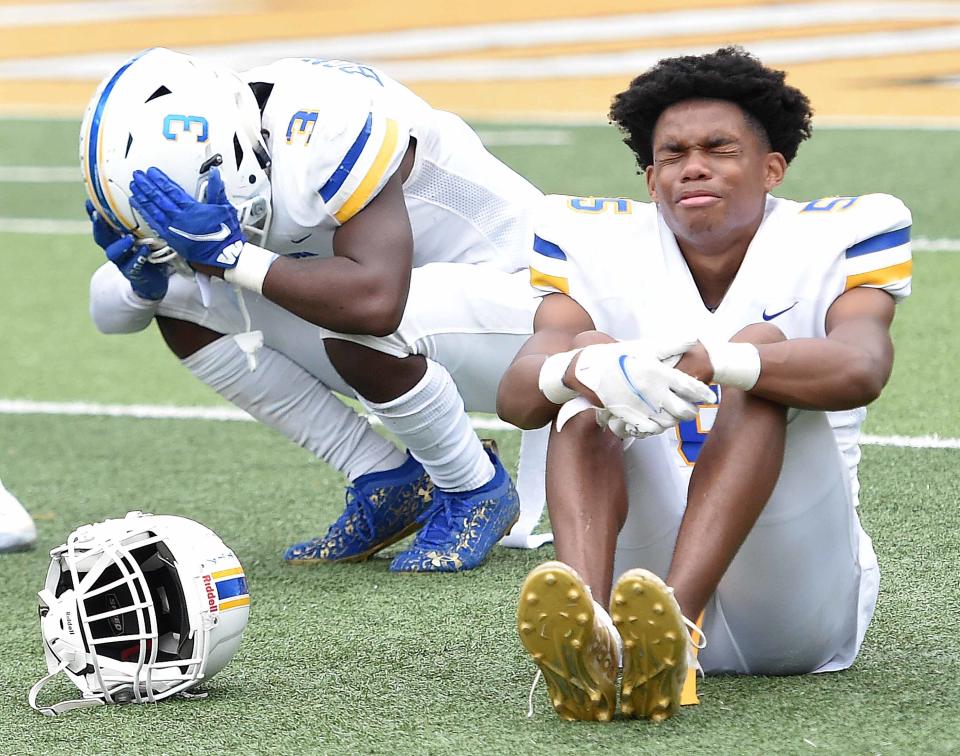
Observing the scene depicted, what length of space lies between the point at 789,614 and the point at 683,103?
0.74m

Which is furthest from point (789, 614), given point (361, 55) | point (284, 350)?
point (361, 55)

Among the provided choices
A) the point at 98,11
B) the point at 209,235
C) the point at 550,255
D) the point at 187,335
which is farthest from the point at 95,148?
the point at 98,11

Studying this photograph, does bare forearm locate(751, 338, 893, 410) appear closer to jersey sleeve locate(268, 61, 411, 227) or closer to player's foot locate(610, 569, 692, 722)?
player's foot locate(610, 569, 692, 722)

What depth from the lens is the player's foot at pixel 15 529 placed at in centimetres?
343

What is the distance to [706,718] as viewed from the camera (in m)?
2.20

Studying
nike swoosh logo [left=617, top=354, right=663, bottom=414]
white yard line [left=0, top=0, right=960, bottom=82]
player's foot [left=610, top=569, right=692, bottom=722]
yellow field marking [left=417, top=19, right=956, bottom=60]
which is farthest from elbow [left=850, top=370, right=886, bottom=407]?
yellow field marking [left=417, top=19, right=956, bottom=60]

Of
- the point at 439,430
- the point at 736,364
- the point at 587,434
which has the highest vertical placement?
the point at 736,364

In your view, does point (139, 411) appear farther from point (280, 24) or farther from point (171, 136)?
point (280, 24)

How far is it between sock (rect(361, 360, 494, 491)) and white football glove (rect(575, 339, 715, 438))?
3.36ft

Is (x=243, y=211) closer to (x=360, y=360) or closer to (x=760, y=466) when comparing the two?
(x=360, y=360)

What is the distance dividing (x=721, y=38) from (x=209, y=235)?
8.54m

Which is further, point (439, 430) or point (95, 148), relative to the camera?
point (439, 430)

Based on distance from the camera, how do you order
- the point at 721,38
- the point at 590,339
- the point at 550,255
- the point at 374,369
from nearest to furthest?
the point at 590,339
the point at 550,255
the point at 374,369
the point at 721,38

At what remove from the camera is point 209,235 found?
2.88 m
